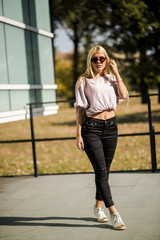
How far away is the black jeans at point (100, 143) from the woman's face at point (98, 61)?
1.87 ft

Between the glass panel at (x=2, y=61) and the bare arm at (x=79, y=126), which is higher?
the glass panel at (x=2, y=61)

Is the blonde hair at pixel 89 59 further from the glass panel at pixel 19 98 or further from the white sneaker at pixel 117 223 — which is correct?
the glass panel at pixel 19 98

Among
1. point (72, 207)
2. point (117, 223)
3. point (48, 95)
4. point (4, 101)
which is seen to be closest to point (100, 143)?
point (117, 223)

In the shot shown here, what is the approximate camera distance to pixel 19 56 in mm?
10234

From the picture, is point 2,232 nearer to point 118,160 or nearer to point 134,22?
point 118,160

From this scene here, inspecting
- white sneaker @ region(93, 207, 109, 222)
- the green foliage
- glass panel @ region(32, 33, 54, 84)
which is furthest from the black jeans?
the green foliage

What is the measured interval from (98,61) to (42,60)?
7458 mm

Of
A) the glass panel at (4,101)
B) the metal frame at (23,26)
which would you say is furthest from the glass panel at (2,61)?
the glass panel at (4,101)

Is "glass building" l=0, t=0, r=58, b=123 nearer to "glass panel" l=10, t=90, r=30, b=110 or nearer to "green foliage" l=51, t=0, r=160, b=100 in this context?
"glass panel" l=10, t=90, r=30, b=110

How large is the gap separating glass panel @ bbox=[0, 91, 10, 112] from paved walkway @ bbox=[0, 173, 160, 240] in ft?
7.05

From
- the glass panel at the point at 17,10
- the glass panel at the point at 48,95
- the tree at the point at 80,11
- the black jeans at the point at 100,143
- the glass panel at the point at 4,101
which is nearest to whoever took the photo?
the black jeans at the point at 100,143

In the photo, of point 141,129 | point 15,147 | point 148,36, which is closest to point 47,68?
point 15,147

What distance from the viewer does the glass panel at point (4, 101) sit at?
9.24 metres

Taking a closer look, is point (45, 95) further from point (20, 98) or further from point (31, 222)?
point (31, 222)
